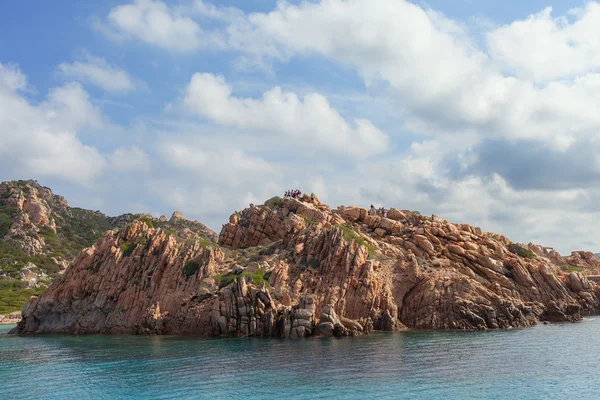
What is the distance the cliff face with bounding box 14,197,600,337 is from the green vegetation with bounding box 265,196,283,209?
322 inches

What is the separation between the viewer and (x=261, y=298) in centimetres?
6756

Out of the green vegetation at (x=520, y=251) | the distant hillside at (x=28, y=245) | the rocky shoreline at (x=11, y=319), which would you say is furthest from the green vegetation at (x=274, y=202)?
the rocky shoreline at (x=11, y=319)

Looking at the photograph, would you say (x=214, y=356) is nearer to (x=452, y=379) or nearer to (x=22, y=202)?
(x=452, y=379)

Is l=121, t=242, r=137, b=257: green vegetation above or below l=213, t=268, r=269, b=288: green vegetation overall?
above

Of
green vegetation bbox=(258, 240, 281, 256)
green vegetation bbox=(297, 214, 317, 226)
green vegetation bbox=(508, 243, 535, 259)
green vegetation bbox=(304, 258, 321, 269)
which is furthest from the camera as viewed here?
green vegetation bbox=(508, 243, 535, 259)

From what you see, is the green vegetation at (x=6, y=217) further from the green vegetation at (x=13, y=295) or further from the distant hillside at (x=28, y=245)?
the green vegetation at (x=13, y=295)

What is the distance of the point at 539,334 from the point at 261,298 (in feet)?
115

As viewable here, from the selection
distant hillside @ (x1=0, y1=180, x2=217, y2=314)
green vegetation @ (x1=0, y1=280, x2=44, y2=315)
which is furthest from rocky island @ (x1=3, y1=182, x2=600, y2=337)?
distant hillside @ (x1=0, y1=180, x2=217, y2=314)

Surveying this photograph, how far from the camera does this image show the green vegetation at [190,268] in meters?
76.1

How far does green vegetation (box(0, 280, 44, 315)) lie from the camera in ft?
390

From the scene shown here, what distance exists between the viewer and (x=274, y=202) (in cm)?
10306

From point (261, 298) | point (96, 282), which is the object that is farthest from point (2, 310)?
point (261, 298)

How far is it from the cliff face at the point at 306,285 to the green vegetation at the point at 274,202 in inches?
322

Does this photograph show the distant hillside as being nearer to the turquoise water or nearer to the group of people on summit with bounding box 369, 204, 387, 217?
the group of people on summit with bounding box 369, 204, 387, 217
